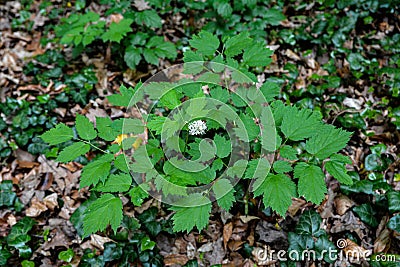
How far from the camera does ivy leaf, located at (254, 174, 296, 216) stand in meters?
1.91

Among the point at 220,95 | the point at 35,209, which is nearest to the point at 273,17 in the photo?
the point at 220,95

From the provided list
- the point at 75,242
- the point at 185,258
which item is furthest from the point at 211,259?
the point at 75,242

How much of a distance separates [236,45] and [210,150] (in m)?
0.76

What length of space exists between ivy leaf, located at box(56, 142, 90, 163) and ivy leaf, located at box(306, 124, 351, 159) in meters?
1.33

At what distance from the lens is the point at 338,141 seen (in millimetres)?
2062

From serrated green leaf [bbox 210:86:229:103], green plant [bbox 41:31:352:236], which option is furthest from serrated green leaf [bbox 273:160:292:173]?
serrated green leaf [bbox 210:86:229:103]

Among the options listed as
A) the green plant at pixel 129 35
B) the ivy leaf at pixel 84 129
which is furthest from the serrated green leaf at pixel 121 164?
the green plant at pixel 129 35

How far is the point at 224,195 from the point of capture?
2.05 meters

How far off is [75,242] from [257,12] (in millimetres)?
2805

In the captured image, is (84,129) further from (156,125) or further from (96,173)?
(156,125)

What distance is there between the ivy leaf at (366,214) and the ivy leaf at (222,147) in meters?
1.20

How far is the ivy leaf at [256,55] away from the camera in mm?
2453

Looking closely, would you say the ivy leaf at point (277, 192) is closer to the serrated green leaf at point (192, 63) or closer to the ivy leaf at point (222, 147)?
the ivy leaf at point (222, 147)

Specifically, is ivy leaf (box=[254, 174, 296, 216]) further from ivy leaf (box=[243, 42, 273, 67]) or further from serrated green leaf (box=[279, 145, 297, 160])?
ivy leaf (box=[243, 42, 273, 67])
